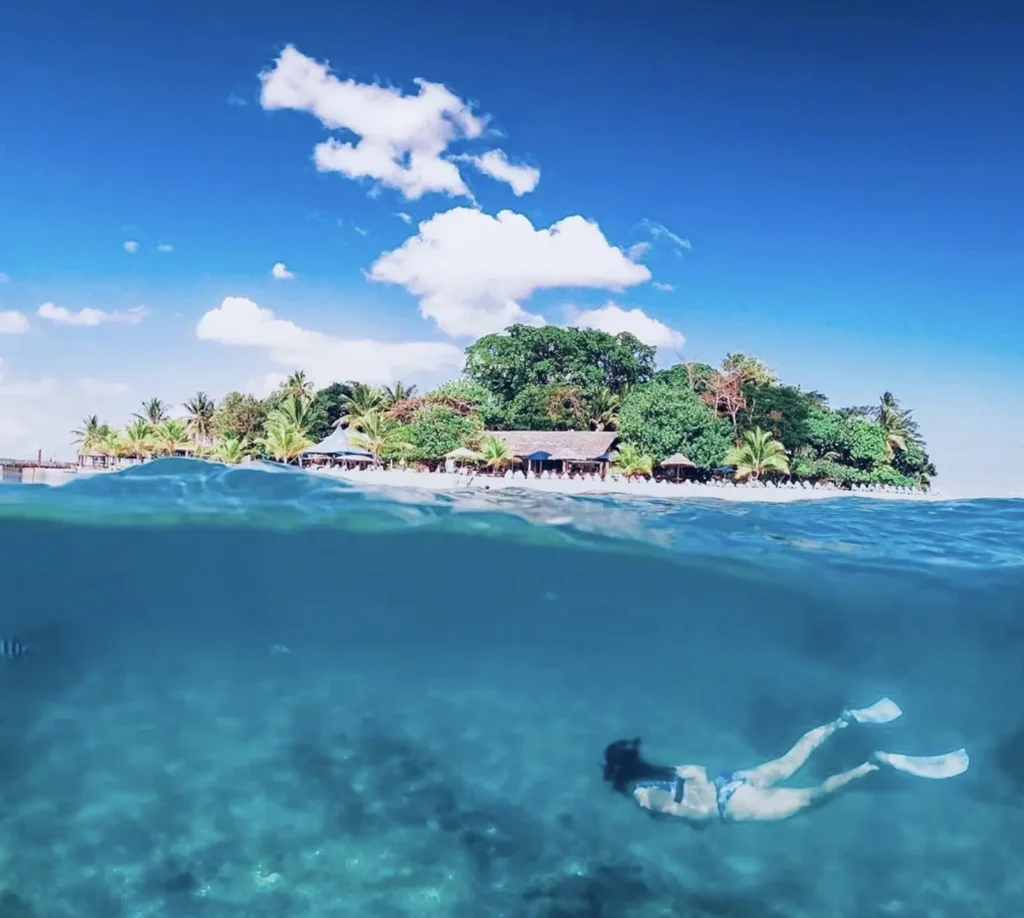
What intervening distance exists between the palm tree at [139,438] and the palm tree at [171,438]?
0.44 m

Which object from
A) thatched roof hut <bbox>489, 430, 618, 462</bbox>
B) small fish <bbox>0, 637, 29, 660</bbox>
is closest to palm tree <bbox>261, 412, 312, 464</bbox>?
thatched roof hut <bbox>489, 430, 618, 462</bbox>

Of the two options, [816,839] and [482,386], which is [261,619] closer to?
[816,839]

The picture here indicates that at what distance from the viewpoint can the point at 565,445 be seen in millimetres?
50750

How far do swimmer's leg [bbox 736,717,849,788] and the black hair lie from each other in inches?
38.7

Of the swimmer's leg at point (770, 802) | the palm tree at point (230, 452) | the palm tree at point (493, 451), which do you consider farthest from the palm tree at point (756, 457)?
the swimmer's leg at point (770, 802)

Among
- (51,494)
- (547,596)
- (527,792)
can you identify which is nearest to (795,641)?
(547,596)

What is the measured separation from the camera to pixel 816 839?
8.95m

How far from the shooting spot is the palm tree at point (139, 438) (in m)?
57.6

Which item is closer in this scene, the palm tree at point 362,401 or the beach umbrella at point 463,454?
the beach umbrella at point 463,454

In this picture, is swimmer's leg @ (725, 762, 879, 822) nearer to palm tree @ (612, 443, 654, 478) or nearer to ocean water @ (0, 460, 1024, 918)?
ocean water @ (0, 460, 1024, 918)

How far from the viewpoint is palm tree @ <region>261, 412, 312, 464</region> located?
5062cm

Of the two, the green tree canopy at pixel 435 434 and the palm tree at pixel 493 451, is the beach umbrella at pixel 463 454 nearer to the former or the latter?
the green tree canopy at pixel 435 434

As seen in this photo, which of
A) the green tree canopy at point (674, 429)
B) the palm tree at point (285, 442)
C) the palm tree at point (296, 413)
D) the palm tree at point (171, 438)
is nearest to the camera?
the green tree canopy at point (674, 429)

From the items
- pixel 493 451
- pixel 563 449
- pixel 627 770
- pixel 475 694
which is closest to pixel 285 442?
pixel 493 451
